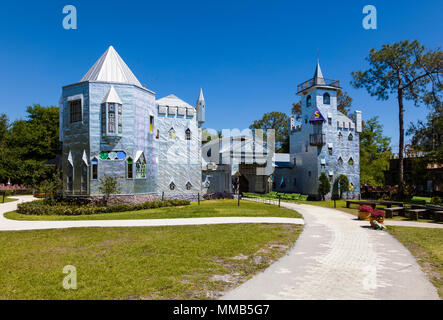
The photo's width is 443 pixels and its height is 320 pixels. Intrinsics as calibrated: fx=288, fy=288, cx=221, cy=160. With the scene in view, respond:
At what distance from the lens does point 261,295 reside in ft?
20.5

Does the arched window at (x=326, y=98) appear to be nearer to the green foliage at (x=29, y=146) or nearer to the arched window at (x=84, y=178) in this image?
the arched window at (x=84, y=178)

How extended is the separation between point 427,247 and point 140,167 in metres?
21.9

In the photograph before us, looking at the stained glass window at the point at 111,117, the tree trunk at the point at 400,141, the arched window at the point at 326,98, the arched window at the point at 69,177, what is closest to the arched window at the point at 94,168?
the arched window at the point at 69,177

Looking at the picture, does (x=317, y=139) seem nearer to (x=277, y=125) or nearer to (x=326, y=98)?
(x=326, y=98)

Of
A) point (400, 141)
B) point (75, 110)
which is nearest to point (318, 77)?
point (400, 141)

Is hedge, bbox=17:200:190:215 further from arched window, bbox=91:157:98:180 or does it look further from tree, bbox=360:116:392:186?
tree, bbox=360:116:392:186

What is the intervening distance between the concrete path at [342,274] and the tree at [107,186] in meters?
17.2

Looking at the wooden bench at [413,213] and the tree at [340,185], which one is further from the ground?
the tree at [340,185]

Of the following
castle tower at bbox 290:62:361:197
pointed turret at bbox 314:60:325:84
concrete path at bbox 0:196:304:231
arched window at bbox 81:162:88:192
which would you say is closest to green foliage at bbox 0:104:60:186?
arched window at bbox 81:162:88:192

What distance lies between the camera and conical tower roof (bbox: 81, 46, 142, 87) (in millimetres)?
26109

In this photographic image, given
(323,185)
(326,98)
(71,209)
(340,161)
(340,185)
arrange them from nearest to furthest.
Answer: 1. (71,209)
2. (323,185)
3. (340,185)
4. (326,98)
5. (340,161)

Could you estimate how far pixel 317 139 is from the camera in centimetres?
3572

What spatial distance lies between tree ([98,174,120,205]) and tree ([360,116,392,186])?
3485cm

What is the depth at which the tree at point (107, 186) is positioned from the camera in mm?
23953
